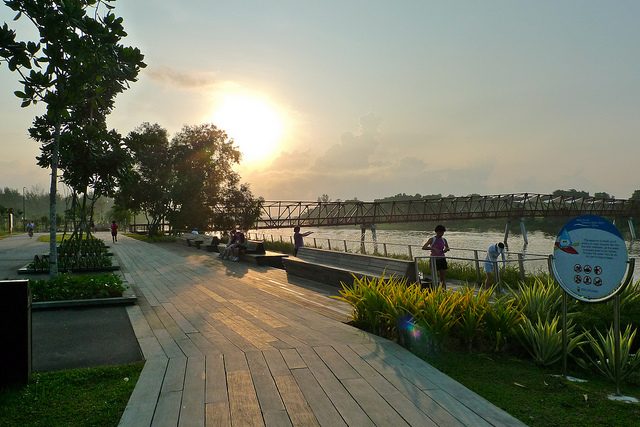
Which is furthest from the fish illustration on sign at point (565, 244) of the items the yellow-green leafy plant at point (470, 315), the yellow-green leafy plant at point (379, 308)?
the yellow-green leafy plant at point (379, 308)

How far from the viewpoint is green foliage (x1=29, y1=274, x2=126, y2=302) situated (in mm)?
8578

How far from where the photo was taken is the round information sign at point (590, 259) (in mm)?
4531

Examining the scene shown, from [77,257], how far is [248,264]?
5812mm

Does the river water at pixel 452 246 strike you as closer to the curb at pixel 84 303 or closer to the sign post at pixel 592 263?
the sign post at pixel 592 263

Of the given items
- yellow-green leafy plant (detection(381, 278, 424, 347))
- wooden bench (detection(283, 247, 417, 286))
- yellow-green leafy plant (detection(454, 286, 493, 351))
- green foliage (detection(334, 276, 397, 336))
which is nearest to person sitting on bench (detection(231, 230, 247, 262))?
wooden bench (detection(283, 247, 417, 286))

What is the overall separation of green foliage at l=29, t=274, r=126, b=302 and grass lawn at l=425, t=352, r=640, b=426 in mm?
6819

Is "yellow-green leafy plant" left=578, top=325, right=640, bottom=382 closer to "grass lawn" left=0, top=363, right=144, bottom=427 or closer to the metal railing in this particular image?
the metal railing

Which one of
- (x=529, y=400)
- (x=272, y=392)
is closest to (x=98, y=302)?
(x=272, y=392)

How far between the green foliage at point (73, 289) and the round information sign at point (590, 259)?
26.6ft

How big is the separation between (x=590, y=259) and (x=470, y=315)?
5.22ft

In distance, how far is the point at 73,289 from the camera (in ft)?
29.2

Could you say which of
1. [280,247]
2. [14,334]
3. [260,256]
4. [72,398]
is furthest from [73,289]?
[280,247]

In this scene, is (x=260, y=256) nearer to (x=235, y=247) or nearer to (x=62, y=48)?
(x=235, y=247)

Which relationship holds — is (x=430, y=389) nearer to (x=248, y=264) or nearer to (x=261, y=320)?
(x=261, y=320)
